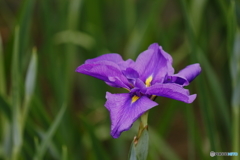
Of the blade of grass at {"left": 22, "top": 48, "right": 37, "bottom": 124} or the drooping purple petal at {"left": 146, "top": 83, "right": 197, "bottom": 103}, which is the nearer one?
the drooping purple petal at {"left": 146, "top": 83, "right": 197, "bottom": 103}

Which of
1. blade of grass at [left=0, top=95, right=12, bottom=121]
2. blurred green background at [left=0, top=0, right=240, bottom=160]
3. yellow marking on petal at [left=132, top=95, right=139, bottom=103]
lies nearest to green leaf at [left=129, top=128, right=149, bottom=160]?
yellow marking on petal at [left=132, top=95, right=139, bottom=103]

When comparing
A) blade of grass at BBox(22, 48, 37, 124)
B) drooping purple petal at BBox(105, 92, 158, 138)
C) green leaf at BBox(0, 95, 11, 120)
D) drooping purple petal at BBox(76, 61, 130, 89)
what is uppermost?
blade of grass at BBox(22, 48, 37, 124)

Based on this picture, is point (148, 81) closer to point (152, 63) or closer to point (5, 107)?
point (152, 63)

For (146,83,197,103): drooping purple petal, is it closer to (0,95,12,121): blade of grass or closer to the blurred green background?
the blurred green background

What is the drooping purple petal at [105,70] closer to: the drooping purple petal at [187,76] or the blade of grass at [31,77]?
the drooping purple petal at [187,76]

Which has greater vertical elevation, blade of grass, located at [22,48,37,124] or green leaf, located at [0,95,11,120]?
blade of grass, located at [22,48,37,124]

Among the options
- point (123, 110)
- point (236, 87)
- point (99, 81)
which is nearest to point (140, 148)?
point (123, 110)
